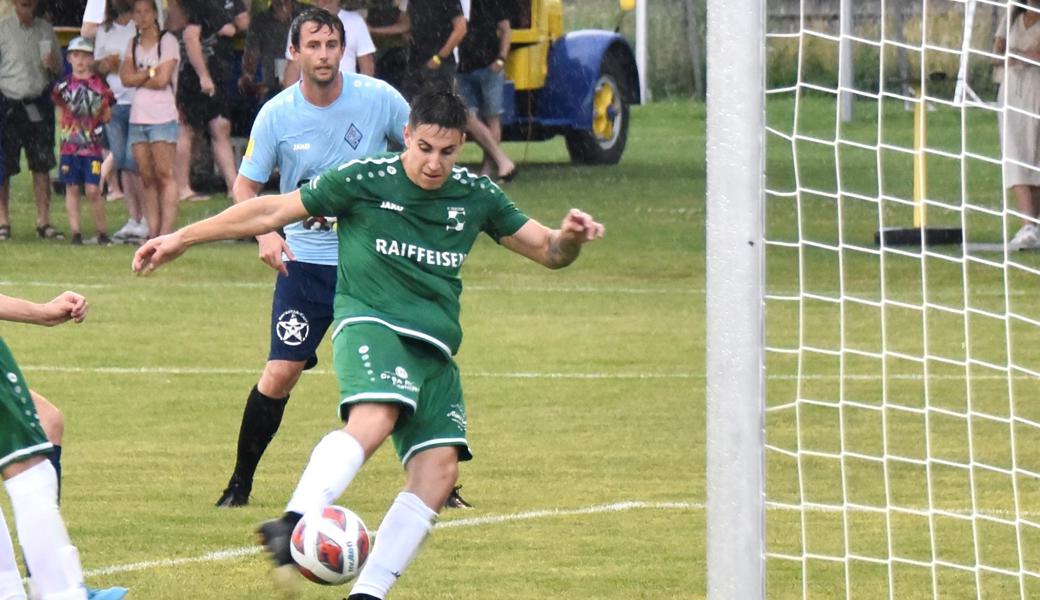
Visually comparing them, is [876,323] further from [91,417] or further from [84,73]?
[84,73]

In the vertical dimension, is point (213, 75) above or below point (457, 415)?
below

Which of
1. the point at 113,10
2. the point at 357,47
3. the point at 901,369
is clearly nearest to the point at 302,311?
the point at 901,369

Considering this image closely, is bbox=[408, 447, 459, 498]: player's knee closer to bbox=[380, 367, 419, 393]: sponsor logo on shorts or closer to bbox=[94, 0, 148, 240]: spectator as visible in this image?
bbox=[380, 367, 419, 393]: sponsor logo on shorts

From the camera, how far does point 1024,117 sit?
1214 cm

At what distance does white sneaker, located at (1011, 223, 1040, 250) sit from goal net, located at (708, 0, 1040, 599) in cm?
9

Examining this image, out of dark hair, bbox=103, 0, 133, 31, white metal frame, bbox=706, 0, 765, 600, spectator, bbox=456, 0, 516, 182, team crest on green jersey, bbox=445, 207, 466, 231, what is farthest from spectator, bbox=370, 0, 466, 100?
white metal frame, bbox=706, 0, 765, 600

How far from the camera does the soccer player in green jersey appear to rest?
21.1ft

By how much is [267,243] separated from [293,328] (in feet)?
1.60

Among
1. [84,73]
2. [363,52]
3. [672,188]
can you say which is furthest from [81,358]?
[672,188]

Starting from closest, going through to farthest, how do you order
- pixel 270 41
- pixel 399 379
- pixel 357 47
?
1. pixel 399 379
2. pixel 357 47
3. pixel 270 41

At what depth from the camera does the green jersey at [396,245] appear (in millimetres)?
6602

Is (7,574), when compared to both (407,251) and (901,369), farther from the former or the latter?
(901,369)

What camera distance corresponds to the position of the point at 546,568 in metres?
7.40

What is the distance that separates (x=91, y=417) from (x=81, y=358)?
212cm
